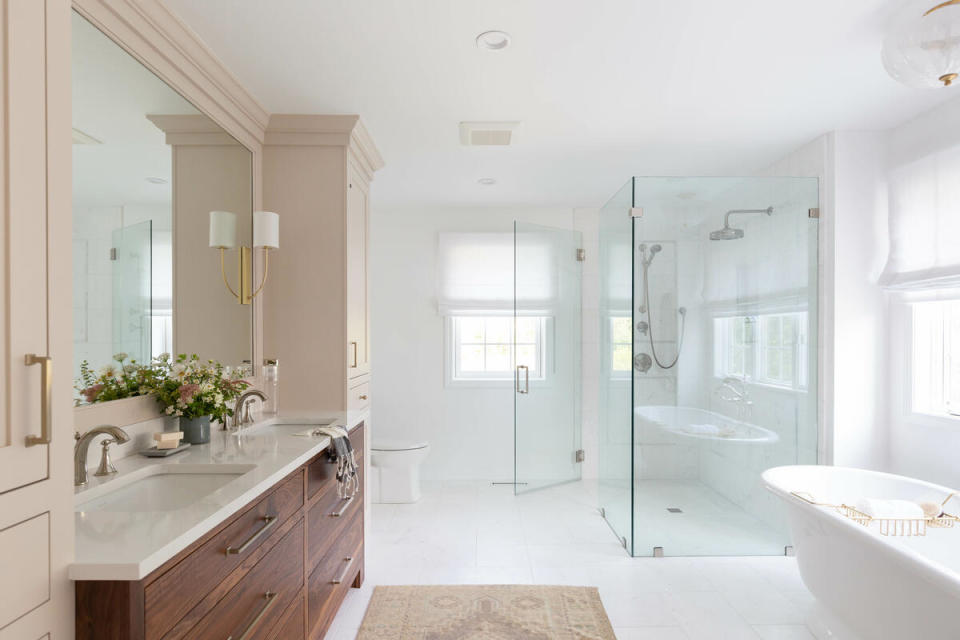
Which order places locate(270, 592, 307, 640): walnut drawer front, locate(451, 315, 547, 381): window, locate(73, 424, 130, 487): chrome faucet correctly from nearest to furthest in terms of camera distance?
locate(73, 424, 130, 487): chrome faucet, locate(270, 592, 307, 640): walnut drawer front, locate(451, 315, 547, 381): window

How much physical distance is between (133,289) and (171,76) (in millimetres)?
826

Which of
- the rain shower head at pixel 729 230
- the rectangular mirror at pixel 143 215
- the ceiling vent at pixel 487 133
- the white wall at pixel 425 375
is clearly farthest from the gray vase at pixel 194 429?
the white wall at pixel 425 375

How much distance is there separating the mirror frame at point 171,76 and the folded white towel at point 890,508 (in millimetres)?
2901

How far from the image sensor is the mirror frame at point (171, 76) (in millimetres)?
1780

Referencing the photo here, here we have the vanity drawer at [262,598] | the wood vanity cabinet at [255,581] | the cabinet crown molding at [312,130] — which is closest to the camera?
the wood vanity cabinet at [255,581]

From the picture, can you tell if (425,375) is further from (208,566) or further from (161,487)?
(208,566)

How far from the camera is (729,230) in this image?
10.9ft

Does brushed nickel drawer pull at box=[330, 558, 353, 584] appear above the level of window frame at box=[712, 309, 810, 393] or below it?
below

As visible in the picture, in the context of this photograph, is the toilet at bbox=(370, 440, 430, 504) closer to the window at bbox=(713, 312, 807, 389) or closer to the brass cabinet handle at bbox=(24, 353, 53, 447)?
the window at bbox=(713, 312, 807, 389)

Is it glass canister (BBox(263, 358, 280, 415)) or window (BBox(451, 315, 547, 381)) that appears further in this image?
window (BBox(451, 315, 547, 381))

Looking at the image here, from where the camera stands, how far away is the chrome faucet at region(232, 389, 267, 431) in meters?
2.43

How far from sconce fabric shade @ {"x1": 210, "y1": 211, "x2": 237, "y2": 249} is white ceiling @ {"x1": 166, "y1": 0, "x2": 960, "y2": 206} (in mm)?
607

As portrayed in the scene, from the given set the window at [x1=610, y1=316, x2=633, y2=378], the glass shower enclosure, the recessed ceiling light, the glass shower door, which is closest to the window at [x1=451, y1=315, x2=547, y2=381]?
the glass shower door

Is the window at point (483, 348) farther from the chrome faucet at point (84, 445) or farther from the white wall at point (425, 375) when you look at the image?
the chrome faucet at point (84, 445)
